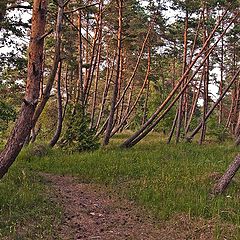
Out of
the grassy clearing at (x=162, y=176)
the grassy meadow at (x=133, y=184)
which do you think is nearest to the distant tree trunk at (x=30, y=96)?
the grassy meadow at (x=133, y=184)

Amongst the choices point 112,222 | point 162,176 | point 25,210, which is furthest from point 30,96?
point 162,176

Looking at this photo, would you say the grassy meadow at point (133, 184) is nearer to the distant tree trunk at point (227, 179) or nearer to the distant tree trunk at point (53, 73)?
the distant tree trunk at point (227, 179)

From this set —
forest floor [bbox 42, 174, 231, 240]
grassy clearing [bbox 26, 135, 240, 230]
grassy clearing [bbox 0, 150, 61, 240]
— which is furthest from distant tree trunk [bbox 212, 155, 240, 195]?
grassy clearing [bbox 0, 150, 61, 240]

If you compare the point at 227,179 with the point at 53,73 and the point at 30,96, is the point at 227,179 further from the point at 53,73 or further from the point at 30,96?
the point at 30,96

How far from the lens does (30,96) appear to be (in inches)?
274

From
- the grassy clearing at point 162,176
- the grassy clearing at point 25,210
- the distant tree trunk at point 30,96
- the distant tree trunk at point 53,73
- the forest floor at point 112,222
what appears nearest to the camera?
the grassy clearing at point 25,210

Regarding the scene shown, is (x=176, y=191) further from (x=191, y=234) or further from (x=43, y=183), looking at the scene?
(x=43, y=183)

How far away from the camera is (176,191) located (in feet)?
30.2

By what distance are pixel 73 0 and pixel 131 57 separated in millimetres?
11438

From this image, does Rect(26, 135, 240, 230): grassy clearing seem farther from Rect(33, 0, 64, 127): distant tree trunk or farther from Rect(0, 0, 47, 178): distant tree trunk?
Rect(0, 0, 47, 178): distant tree trunk

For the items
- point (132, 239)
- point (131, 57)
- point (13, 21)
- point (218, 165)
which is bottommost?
point (132, 239)

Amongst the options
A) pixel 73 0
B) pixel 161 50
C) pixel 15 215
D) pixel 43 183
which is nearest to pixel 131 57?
pixel 161 50

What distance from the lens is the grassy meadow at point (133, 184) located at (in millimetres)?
7203

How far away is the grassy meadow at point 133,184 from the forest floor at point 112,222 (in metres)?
0.24
